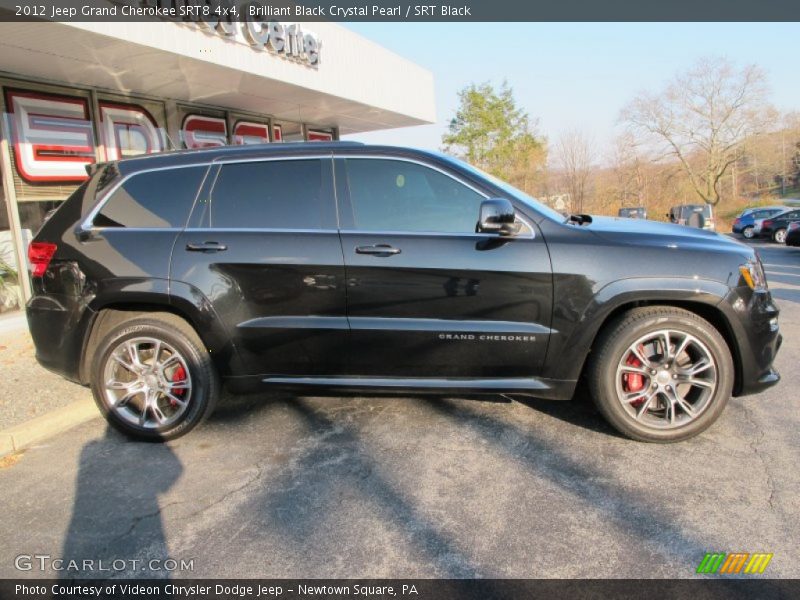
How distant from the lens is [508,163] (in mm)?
32562

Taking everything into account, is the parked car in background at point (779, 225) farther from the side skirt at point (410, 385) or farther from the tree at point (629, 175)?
the side skirt at point (410, 385)

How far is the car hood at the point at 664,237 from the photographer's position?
10.7ft

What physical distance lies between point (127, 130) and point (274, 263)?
6972 mm

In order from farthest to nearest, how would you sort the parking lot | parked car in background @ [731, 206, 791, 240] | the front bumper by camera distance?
parked car in background @ [731, 206, 791, 240]
the front bumper
the parking lot

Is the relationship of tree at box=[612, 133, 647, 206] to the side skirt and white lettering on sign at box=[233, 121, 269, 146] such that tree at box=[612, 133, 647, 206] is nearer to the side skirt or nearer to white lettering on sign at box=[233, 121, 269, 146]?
white lettering on sign at box=[233, 121, 269, 146]

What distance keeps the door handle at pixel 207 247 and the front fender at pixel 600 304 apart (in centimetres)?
218

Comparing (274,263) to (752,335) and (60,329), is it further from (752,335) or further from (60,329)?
(752,335)

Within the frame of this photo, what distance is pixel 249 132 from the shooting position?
1133 cm

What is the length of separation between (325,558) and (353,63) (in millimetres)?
10387

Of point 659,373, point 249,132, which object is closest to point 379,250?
point 659,373

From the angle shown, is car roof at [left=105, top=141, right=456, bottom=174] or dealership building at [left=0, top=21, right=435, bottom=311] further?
dealership building at [left=0, top=21, right=435, bottom=311]

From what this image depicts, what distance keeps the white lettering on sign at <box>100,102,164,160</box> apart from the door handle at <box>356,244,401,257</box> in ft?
20.7

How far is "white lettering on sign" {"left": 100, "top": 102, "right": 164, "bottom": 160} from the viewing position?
27.5 feet

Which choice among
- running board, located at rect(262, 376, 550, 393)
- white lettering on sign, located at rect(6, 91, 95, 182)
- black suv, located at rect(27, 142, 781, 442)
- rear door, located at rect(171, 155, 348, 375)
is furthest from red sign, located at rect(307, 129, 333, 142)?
running board, located at rect(262, 376, 550, 393)
